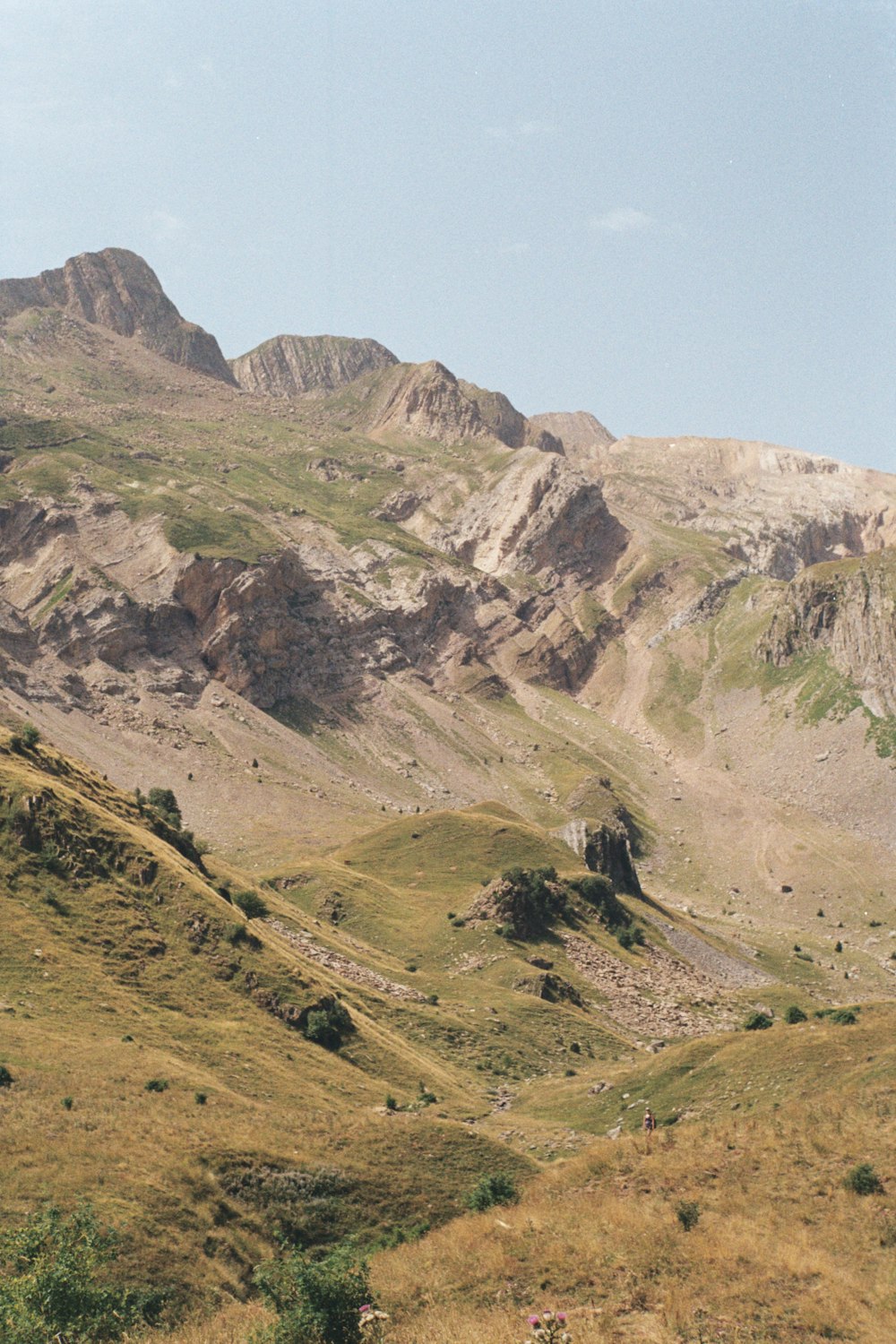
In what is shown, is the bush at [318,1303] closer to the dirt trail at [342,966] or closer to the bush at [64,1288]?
the bush at [64,1288]

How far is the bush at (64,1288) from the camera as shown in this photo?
2356cm

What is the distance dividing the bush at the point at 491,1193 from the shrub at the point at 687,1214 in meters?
7.66

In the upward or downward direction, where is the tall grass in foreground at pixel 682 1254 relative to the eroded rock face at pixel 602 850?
upward

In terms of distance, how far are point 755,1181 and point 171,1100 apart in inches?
869

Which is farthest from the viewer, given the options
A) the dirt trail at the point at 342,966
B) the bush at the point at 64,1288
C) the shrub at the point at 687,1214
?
the dirt trail at the point at 342,966

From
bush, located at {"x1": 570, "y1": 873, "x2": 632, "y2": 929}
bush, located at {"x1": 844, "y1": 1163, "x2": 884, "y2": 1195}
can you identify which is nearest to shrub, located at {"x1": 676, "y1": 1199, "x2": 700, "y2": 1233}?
bush, located at {"x1": 844, "y1": 1163, "x2": 884, "y2": 1195}

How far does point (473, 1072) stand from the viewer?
65500 mm

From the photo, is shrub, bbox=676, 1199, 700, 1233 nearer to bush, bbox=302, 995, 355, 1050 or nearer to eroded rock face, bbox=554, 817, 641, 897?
bush, bbox=302, 995, 355, 1050

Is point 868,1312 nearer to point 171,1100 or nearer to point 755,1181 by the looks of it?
point 755,1181

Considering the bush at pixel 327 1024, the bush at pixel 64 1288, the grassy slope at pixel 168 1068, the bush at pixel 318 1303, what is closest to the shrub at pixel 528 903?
the grassy slope at pixel 168 1068

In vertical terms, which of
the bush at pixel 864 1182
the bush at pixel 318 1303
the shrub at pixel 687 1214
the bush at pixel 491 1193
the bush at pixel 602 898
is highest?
the bush at pixel 864 1182

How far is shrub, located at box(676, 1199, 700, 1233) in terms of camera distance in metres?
29.6

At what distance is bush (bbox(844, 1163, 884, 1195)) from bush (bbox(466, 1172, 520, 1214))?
11570mm

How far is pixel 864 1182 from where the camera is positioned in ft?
100
